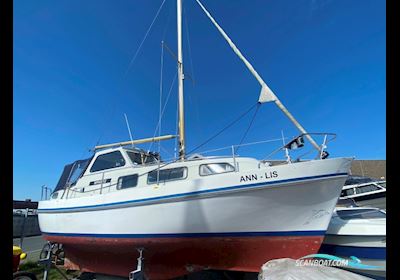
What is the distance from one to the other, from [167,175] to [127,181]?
4.38 feet

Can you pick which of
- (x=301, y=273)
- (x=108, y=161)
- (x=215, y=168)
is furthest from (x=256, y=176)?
(x=108, y=161)

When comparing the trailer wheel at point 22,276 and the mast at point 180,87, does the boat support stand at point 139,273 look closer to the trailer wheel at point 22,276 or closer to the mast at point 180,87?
the trailer wheel at point 22,276

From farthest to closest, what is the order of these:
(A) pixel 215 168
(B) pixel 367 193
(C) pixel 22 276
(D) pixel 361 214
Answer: (B) pixel 367 193
(D) pixel 361 214
(A) pixel 215 168
(C) pixel 22 276

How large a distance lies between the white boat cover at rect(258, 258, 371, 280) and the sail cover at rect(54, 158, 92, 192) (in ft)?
22.7

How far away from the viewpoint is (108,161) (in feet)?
27.3

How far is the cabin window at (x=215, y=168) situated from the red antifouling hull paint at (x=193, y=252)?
1.53m

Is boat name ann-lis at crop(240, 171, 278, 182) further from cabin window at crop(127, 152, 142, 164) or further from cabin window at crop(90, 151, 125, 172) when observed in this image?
cabin window at crop(90, 151, 125, 172)

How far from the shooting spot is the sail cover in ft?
29.0

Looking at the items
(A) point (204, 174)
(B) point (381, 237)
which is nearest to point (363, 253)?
(B) point (381, 237)

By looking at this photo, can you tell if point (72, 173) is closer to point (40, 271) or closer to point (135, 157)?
point (135, 157)

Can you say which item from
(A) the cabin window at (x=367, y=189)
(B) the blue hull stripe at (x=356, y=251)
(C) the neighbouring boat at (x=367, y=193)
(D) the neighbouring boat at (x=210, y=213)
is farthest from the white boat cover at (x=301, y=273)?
(A) the cabin window at (x=367, y=189)
